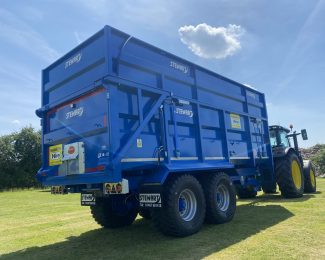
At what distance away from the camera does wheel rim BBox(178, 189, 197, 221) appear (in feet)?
20.9

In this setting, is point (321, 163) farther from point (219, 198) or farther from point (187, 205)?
point (187, 205)

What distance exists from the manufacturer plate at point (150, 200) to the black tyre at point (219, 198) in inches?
65.6

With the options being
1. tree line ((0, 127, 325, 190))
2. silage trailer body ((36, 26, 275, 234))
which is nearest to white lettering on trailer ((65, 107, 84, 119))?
silage trailer body ((36, 26, 275, 234))

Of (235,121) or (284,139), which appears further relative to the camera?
(284,139)

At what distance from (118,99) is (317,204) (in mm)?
6490

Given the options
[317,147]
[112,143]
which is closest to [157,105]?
[112,143]

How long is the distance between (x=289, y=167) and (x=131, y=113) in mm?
6822

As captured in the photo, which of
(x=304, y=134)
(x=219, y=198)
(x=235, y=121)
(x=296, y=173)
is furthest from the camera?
(x=304, y=134)

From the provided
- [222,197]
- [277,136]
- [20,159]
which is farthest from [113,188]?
[20,159]

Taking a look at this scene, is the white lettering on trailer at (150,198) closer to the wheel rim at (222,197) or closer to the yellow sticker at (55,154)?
the yellow sticker at (55,154)

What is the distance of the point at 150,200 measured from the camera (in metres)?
A: 5.82

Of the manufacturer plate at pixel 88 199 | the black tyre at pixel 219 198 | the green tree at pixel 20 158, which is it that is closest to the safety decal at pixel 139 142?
the manufacturer plate at pixel 88 199

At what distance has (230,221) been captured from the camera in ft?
24.8

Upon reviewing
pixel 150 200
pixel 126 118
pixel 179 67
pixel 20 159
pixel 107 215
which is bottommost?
pixel 107 215
